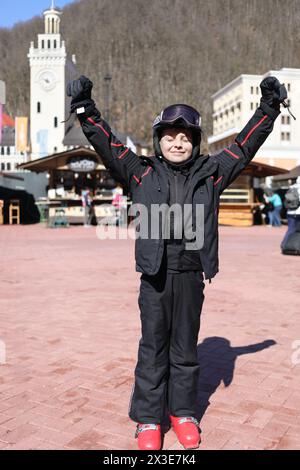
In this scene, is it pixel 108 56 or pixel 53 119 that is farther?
pixel 108 56

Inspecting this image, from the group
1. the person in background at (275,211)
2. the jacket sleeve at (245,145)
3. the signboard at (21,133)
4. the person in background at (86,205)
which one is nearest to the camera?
the jacket sleeve at (245,145)

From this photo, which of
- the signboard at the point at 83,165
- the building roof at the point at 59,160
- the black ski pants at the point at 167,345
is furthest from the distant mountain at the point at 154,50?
the black ski pants at the point at 167,345

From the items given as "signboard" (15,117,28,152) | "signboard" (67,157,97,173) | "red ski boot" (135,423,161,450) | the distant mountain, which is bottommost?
"red ski boot" (135,423,161,450)

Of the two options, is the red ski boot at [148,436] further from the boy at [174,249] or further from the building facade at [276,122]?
the building facade at [276,122]

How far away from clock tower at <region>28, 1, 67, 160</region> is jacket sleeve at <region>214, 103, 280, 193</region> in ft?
233

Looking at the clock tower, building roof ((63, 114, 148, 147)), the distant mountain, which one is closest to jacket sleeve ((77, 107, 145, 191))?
building roof ((63, 114, 148, 147))

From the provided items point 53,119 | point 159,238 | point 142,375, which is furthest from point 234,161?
point 53,119

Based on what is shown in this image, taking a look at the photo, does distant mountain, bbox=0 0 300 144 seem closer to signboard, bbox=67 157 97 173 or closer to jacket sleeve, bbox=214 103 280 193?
signboard, bbox=67 157 97 173

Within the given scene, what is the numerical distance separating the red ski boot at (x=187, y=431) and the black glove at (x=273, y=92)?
1.81 m

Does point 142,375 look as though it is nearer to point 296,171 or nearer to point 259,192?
point 296,171

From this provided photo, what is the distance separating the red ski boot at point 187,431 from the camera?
8.66 feet

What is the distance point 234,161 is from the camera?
284 cm

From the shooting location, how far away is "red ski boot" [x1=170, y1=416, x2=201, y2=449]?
8.66 feet
